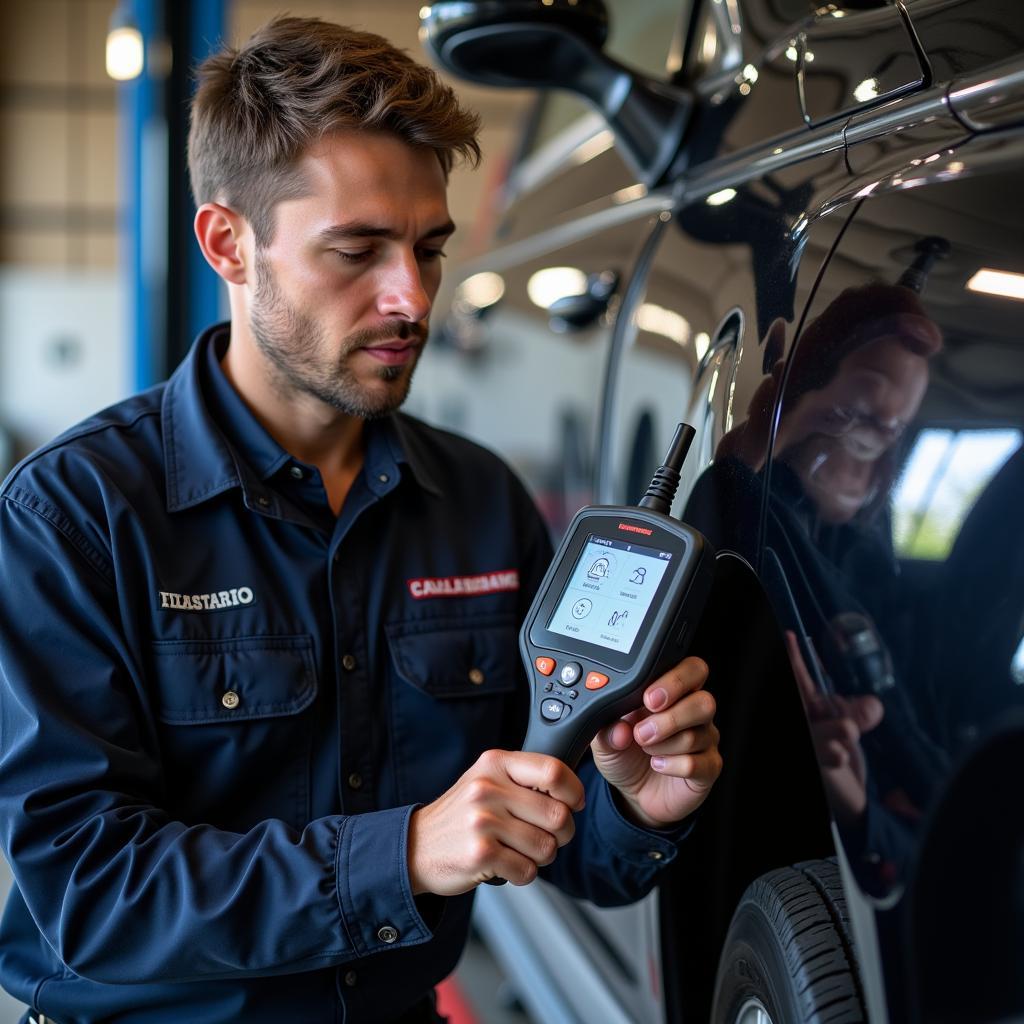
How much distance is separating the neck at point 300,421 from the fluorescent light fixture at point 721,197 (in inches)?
16.9

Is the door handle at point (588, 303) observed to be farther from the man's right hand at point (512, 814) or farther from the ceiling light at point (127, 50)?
the ceiling light at point (127, 50)

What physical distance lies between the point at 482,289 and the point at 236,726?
1.16 m

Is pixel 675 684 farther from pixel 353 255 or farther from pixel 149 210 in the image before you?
pixel 149 210

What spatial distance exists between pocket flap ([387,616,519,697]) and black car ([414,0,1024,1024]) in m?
0.21

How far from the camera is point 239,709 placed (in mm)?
1119

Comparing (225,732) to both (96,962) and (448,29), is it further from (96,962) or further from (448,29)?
(448,29)

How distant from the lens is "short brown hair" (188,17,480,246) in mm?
1167

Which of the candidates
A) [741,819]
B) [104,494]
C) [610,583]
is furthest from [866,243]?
[104,494]

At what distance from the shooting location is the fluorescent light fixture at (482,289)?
6.58 feet

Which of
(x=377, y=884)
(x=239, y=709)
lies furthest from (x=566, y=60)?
(x=377, y=884)

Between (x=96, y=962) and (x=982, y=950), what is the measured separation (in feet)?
2.31

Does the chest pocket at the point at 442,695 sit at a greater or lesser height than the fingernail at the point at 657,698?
lesser

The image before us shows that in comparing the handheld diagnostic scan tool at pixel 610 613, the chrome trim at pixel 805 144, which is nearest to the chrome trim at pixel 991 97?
the chrome trim at pixel 805 144

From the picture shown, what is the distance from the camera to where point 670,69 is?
5.13ft
